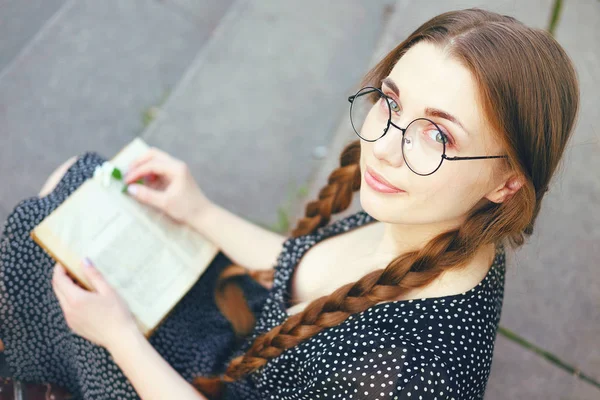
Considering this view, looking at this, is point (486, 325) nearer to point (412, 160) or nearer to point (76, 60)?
point (412, 160)

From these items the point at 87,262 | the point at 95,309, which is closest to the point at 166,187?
the point at 87,262

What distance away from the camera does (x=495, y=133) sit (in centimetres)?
118

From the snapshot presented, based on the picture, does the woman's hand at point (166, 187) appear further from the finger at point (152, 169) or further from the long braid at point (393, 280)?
the long braid at point (393, 280)

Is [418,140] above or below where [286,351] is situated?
above

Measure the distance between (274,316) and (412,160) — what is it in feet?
2.24

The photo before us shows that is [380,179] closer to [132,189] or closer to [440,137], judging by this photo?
[440,137]

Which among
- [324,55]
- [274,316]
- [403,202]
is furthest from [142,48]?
[403,202]

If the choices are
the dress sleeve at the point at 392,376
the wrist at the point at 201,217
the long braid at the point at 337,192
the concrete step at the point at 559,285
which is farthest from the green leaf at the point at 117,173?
the concrete step at the point at 559,285

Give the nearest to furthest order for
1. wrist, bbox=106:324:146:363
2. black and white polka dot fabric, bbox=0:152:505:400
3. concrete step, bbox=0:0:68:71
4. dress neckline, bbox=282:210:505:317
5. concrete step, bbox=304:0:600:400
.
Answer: black and white polka dot fabric, bbox=0:152:505:400
dress neckline, bbox=282:210:505:317
wrist, bbox=106:324:146:363
concrete step, bbox=304:0:600:400
concrete step, bbox=0:0:68:71

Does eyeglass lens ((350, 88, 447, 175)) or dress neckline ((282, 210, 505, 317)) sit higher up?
eyeglass lens ((350, 88, 447, 175))

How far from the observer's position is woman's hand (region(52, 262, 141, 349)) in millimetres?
1575

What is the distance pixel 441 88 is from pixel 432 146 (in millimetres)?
127

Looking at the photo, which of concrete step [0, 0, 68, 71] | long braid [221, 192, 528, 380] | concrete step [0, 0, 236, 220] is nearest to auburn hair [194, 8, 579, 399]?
long braid [221, 192, 528, 380]

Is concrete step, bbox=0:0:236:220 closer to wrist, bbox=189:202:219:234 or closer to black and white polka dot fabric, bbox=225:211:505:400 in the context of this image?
wrist, bbox=189:202:219:234
